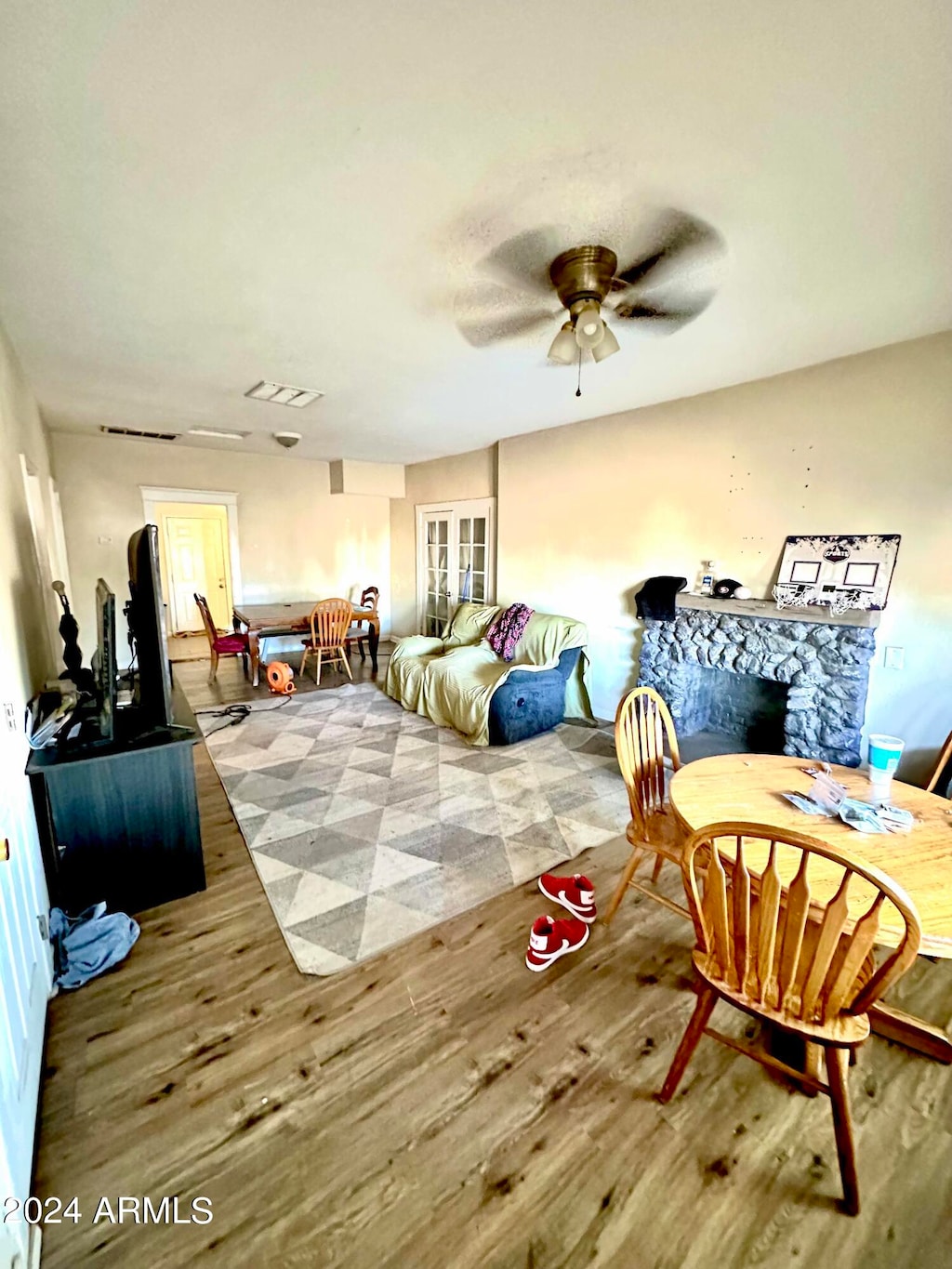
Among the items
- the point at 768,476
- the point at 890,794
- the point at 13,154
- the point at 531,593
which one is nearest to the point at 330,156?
the point at 13,154

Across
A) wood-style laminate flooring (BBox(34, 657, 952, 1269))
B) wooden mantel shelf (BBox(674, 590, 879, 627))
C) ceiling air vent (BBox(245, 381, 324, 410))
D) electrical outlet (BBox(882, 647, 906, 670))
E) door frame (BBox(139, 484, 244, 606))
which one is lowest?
wood-style laminate flooring (BBox(34, 657, 952, 1269))

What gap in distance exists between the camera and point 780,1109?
54.4 inches

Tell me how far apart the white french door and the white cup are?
4068 mm

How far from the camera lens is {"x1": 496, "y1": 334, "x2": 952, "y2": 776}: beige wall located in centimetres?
261

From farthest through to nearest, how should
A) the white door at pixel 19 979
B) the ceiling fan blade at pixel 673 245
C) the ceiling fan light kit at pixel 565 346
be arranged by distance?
1. the ceiling fan light kit at pixel 565 346
2. the ceiling fan blade at pixel 673 245
3. the white door at pixel 19 979

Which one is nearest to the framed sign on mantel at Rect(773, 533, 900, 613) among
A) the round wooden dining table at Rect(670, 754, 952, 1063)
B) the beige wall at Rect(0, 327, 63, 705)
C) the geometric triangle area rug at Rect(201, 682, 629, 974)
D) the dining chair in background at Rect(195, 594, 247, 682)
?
the round wooden dining table at Rect(670, 754, 952, 1063)

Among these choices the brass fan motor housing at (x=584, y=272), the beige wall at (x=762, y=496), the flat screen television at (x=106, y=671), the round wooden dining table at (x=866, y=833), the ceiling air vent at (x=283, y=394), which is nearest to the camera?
the round wooden dining table at (x=866, y=833)

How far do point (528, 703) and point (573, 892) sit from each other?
1883mm

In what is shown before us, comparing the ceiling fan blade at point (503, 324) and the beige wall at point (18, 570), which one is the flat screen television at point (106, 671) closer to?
the beige wall at point (18, 570)

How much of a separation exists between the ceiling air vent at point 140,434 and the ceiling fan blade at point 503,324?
414 cm

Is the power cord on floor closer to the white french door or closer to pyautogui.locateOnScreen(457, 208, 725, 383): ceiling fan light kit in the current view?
the white french door

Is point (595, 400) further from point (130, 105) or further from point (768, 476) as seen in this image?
point (130, 105)

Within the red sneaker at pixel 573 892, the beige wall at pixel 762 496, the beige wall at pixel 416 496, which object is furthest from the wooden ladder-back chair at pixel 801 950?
the beige wall at pixel 416 496

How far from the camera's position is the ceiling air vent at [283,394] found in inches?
138
